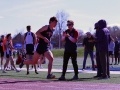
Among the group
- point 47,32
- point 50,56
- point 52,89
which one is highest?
point 47,32

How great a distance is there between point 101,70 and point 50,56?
2.59 meters

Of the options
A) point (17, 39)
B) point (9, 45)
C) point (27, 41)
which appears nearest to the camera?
point (27, 41)

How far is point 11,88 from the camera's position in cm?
972

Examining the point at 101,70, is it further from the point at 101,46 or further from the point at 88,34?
the point at 88,34

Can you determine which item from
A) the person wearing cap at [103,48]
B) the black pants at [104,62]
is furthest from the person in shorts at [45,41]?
the black pants at [104,62]

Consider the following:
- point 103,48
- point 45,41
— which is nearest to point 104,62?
point 103,48

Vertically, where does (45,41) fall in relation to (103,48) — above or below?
above

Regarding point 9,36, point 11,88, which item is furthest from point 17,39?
point 11,88

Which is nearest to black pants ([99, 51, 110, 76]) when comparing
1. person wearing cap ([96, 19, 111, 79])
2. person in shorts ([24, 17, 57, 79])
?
person wearing cap ([96, 19, 111, 79])

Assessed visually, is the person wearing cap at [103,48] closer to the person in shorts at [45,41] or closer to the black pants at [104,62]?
the black pants at [104,62]

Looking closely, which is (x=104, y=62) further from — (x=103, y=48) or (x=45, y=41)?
(x=45, y=41)

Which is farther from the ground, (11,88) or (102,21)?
(102,21)

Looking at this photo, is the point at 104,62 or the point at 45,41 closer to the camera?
the point at 45,41

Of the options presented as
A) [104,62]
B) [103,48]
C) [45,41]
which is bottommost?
[104,62]
